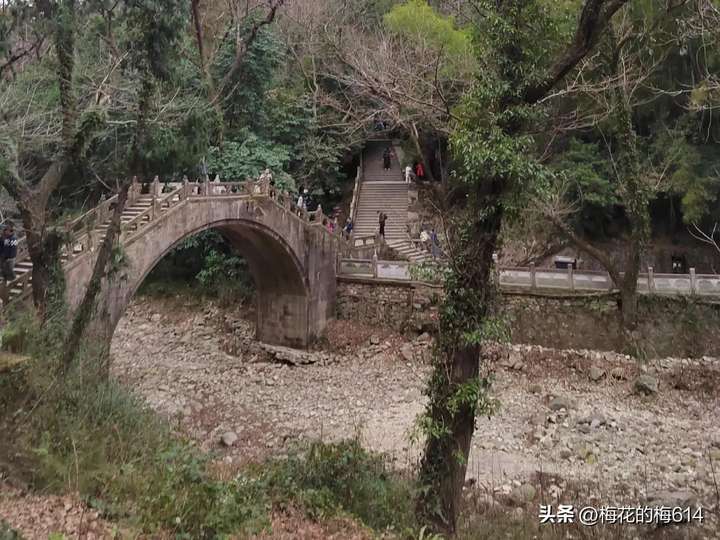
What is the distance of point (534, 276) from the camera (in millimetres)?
17688

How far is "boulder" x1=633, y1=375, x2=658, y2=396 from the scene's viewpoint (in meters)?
14.5

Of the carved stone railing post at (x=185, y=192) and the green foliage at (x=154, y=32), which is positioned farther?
the carved stone railing post at (x=185, y=192)

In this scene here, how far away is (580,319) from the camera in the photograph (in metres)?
16.9

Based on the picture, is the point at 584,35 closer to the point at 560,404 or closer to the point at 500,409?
the point at 500,409

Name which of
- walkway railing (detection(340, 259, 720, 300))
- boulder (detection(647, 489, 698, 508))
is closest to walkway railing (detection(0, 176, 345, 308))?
walkway railing (detection(340, 259, 720, 300))

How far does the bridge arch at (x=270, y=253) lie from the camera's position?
14711 mm

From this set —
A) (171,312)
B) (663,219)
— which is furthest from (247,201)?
(663,219)

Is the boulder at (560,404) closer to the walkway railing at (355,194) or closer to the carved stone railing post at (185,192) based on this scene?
the carved stone railing post at (185,192)

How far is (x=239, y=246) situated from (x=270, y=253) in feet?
3.86

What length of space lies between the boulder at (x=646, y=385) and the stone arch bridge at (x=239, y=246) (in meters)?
10.8

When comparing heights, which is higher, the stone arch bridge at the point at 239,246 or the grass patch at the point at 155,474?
the stone arch bridge at the point at 239,246

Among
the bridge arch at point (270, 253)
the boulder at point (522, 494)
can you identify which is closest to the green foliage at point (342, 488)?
the boulder at point (522, 494)

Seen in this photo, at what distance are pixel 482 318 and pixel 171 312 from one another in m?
18.0

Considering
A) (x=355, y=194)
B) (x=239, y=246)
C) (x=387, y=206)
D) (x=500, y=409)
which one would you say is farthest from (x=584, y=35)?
(x=355, y=194)
